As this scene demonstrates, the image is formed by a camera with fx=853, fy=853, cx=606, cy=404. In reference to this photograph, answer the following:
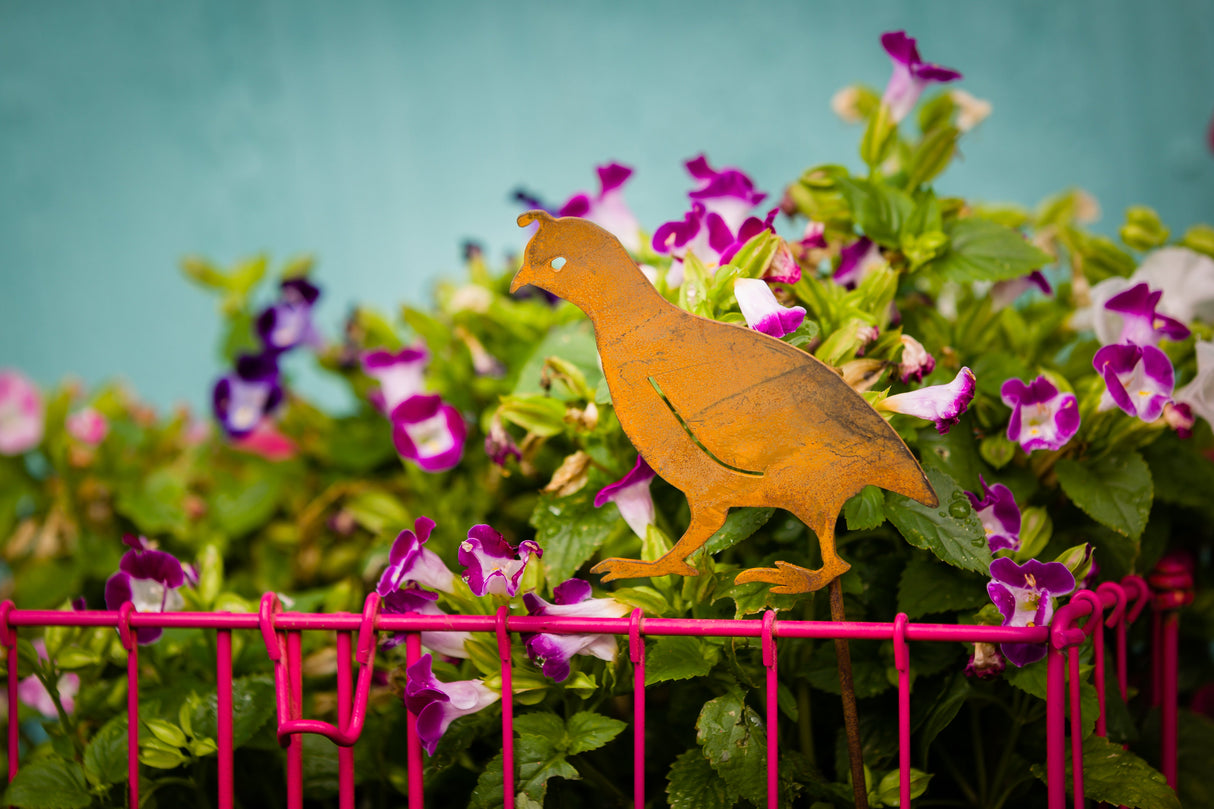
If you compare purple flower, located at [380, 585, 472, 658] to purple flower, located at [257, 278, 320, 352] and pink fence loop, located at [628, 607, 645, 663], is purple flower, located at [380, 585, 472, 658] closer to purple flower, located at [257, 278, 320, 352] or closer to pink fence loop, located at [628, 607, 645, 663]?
pink fence loop, located at [628, 607, 645, 663]

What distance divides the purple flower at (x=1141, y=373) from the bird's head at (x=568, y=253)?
0.90 feet

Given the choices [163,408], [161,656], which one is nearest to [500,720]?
[161,656]

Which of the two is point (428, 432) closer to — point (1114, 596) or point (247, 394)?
point (247, 394)

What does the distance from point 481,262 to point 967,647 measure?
0.56 metres

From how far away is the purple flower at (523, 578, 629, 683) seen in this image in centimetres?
42

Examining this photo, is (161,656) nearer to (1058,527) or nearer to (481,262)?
(481,262)

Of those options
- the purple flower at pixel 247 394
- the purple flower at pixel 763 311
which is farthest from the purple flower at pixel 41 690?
the purple flower at pixel 763 311

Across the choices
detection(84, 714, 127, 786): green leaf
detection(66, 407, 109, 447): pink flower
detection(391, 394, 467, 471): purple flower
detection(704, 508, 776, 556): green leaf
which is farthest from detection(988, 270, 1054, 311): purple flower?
detection(66, 407, 109, 447): pink flower

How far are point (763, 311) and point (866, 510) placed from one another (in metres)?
0.12

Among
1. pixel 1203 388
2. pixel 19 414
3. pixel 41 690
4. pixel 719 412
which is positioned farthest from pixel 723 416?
pixel 19 414

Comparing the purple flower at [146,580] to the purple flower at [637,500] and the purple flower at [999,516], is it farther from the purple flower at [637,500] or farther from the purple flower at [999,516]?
the purple flower at [999,516]

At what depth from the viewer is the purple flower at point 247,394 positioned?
0.76 m

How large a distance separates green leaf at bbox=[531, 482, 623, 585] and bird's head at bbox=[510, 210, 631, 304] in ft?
0.50

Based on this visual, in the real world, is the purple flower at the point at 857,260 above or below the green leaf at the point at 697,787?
above
